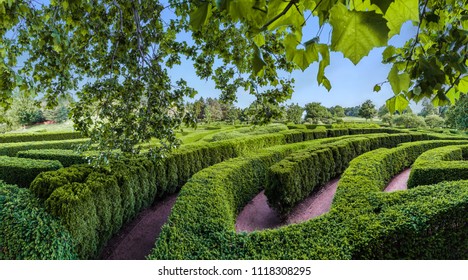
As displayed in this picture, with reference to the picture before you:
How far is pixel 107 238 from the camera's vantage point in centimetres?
609

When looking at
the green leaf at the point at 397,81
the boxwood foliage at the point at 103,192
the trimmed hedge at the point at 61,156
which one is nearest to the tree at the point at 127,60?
the boxwood foliage at the point at 103,192

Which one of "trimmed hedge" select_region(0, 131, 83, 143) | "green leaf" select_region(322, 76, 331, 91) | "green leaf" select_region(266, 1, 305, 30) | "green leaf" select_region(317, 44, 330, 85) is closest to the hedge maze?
"green leaf" select_region(322, 76, 331, 91)

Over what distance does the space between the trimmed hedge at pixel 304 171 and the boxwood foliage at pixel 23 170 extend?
7.19m

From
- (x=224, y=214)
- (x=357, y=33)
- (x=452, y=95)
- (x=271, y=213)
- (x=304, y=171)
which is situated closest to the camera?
(x=357, y=33)

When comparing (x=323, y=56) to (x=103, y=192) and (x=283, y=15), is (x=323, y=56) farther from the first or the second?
(x=103, y=192)

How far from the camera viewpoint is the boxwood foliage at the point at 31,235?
14.7 ft

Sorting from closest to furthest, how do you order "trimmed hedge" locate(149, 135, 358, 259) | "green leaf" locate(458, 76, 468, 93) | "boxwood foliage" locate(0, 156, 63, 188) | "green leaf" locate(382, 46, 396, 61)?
"green leaf" locate(382, 46, 396, 61), "green leaf" locate(458, 76, 468, 93), "trimmed hedge" locate(149, 135, 358, 259), "boxwood foliage" locate(0, 156, 63, 188)

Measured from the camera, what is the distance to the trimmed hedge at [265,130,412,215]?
25.2ft

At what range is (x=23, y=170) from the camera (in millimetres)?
8453

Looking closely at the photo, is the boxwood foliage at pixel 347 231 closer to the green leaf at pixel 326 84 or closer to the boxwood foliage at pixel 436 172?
the boxwood foliage at pixel 436 172

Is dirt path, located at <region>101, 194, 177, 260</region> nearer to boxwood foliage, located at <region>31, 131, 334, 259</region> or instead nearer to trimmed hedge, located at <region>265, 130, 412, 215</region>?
boxwood foliage, located at <region>31, 131, 334, 259</region>

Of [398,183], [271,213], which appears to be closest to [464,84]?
[271,213]

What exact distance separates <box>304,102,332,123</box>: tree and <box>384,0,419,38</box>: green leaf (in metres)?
53.4

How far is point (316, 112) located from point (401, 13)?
54.0 meters
